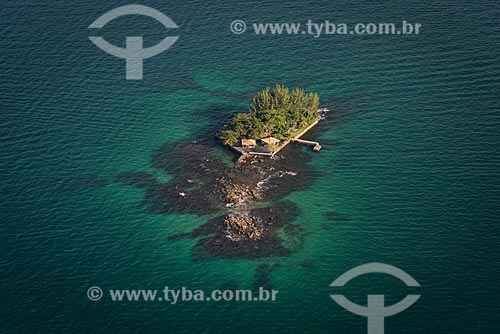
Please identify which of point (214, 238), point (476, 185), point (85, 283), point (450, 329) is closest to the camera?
point (450, 329)

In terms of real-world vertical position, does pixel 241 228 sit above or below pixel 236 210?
below

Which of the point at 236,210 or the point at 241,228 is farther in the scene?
the point at 236,210

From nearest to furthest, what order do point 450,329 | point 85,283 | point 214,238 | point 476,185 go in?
point 450,329
point 85,283
point 214,238
point 476,185

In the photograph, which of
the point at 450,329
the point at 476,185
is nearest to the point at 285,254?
the point at 450,329

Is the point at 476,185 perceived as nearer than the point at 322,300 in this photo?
No

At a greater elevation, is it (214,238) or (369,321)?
(214,238)

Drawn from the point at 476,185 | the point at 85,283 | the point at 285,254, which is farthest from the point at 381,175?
the point at 85,283

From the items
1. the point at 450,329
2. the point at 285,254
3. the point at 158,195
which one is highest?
the point at 158,195

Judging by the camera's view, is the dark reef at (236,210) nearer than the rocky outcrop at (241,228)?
Yes

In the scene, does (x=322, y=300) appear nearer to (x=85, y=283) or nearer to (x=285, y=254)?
(x=285, y=254)

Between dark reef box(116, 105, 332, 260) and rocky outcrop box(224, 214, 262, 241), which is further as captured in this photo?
rocky outcrop box(224, 214, 262, 241)
